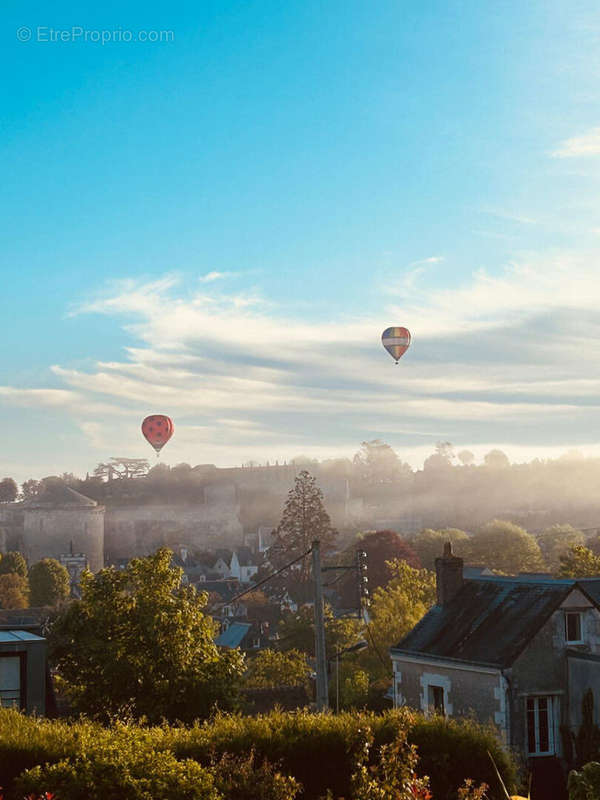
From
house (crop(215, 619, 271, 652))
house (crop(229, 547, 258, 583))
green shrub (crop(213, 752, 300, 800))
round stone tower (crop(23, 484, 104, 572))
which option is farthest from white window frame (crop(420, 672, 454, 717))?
round stone tower (crop(23, 484, 104, 572))

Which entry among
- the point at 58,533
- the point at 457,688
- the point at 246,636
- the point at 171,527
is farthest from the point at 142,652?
the point at 171,527

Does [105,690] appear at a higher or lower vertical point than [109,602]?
lower

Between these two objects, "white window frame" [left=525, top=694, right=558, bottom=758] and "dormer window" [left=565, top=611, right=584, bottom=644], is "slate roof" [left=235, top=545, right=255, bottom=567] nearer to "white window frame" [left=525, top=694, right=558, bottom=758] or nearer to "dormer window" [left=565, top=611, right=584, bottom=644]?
"dormer window" [left=565, top=611, right=584, bottom=644]

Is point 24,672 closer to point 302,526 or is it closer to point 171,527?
point 302,526

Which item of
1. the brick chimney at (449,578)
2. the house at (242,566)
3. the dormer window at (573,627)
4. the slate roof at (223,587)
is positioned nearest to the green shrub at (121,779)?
the dormer window at (573,627)

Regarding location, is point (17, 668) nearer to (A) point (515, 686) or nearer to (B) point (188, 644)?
(B) point (188, 644)

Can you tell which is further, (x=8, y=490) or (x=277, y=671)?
(x=8, y=490)

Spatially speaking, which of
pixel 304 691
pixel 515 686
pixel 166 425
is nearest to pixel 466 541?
pixel 166 425

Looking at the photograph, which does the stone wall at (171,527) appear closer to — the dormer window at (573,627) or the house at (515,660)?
the house at (515,660)
